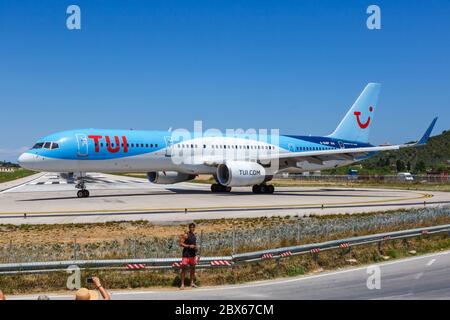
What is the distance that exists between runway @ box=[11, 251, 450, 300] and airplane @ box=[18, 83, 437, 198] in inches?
1040

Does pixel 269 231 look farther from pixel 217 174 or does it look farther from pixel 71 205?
pixel 217 174

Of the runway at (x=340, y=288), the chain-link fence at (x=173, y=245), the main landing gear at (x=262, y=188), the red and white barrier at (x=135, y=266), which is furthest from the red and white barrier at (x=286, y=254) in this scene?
the main landing gear at (x=262, y=188)

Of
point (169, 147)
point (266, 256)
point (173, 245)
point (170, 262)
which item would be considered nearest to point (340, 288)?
point (266, 256)

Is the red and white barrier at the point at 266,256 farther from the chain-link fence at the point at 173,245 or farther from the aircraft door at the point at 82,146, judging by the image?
the aircraft door at the point at 82,146

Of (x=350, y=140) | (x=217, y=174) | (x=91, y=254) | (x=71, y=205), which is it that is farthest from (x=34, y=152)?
(x=350, y=140)

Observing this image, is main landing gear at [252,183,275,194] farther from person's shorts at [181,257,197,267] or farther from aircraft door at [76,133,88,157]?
person's shorts at [181,257,197,267]

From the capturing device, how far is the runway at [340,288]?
12.6m

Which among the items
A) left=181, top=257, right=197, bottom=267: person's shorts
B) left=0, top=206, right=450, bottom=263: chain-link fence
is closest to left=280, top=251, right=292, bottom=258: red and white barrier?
left=0, top=206, right=450, bottom=263: chain-link fence

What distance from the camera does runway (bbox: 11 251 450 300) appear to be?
1257cm

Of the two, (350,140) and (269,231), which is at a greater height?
(350,140)

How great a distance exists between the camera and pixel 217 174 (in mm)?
45000

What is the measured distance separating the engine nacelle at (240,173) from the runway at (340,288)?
2705 centimetres
